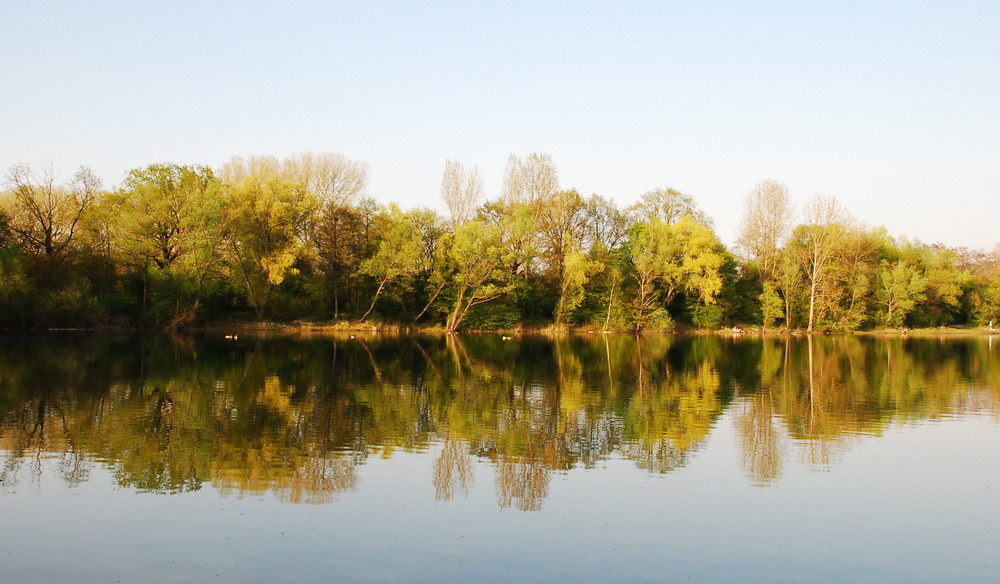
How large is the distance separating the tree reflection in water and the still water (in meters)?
0.11

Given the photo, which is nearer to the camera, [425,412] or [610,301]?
[425,412]

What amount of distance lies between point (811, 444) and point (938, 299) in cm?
7733

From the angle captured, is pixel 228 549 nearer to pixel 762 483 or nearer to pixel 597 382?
pixel 762 483

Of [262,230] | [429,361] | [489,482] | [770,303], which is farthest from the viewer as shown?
[770,303]

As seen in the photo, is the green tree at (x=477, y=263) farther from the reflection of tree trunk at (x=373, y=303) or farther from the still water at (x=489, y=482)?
the still water at (x=489, y=482)

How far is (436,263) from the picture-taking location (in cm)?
6344

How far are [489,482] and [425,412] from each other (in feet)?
23.7

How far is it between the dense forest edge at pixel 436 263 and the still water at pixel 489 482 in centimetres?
3061

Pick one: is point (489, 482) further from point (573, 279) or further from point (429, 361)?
point (573, 279)

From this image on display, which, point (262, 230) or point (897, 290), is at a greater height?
point (262, 230)

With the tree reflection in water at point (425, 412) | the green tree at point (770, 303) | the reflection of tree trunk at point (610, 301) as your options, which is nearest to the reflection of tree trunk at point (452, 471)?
the tree reflection in water at point (425, 412)

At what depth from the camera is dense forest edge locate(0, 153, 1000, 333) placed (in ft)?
175

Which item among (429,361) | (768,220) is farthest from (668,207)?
(429,361)

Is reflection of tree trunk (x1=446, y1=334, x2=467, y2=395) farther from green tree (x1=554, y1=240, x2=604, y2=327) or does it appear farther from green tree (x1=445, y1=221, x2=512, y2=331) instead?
green tree (x1=554, y1=240, x2=604, y2=327)
